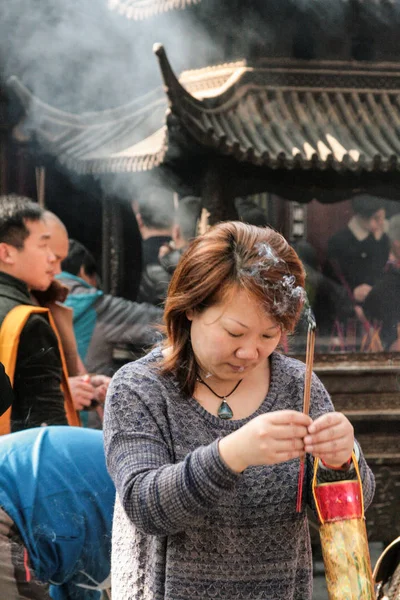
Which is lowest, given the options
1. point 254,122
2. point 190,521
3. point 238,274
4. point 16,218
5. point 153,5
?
point 190,521

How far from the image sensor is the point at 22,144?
7.79 m

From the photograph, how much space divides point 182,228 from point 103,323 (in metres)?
1.08

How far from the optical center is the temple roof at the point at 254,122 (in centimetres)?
642

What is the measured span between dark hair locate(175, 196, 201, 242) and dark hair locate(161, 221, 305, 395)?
16.7 ft

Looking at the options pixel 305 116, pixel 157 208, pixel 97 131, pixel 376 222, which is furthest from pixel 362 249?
pixel 97 131

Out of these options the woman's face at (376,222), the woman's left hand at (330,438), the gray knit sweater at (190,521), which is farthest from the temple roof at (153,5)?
the woman's left hand at (330,438)

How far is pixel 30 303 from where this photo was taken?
3588 mm

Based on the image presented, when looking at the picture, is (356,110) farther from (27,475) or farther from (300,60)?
(27,475)

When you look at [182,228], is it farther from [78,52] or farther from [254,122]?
[78,52]

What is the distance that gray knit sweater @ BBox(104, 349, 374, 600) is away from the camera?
175 centimetres

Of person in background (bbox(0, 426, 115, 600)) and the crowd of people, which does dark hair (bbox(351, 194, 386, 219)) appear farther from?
the crowd of people

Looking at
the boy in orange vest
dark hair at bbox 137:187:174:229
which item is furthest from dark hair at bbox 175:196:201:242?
the boy in orange vest

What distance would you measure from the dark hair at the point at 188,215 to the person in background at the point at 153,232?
0.37 feet

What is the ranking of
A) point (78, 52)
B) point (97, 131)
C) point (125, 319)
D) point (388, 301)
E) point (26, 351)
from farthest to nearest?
point (78, 52) → point (97, 131) → point (388, 301) → point (125, 319) → point (26, 351)
